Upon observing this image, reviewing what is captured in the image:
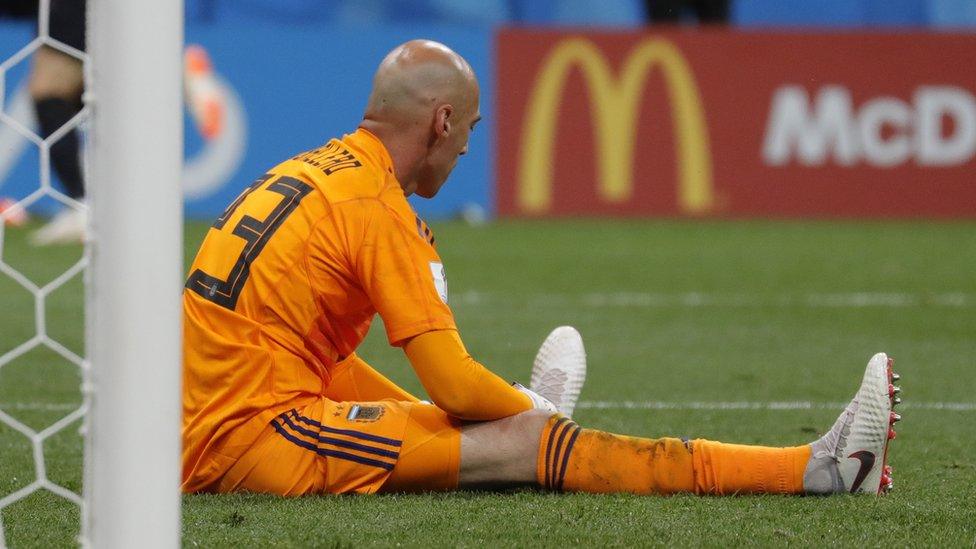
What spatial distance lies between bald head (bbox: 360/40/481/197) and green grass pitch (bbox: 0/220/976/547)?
70cm

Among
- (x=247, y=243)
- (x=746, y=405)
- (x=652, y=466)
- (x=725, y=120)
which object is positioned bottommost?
(x=746, y=405)

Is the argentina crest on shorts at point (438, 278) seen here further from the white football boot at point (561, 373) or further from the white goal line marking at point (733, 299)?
the white goal line marking at point (733, 299)

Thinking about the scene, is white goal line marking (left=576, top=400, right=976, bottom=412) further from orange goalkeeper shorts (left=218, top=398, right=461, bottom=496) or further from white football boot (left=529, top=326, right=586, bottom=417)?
orange goalkeeper shorts (left=218, top=398, right=461, bottom=496)

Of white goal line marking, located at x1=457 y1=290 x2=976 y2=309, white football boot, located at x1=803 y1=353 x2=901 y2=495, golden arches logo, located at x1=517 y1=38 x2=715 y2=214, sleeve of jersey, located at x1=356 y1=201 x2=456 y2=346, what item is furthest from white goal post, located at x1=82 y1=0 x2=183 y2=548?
golden arches logo, located at x1=517 y1=38 x2=715 y2=214

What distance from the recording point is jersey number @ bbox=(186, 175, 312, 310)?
305cm

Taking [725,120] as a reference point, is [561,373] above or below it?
below

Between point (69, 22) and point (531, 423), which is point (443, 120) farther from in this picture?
point (69, 22)

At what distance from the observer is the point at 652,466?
306cm

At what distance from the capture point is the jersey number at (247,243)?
305 cm

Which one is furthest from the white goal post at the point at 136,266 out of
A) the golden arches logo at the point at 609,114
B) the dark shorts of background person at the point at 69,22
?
the golden arches logo at the point at 609,114

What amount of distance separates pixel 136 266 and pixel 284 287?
917 mm

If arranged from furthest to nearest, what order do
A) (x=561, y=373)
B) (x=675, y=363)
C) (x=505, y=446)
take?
(x=675, y=363) < (x=561, y=373) < (x=505, y=446)

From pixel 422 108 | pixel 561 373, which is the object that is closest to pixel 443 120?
pixel 422 108

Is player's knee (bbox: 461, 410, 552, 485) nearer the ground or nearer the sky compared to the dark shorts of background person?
nearer the ground
